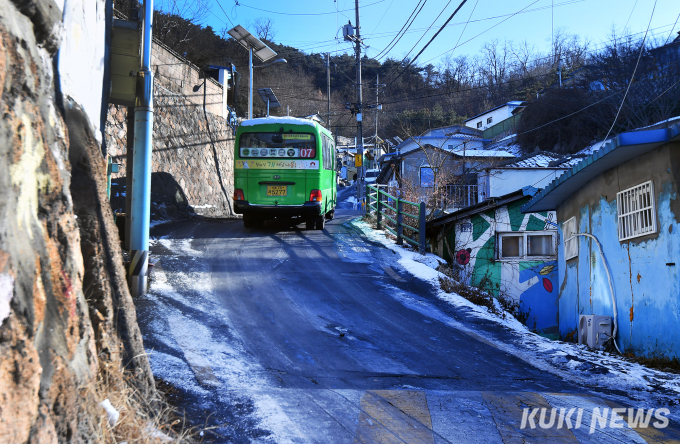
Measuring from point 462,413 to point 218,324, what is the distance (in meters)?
3.68

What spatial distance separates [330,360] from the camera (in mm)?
6215

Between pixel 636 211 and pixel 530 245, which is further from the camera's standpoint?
pixel 530 245

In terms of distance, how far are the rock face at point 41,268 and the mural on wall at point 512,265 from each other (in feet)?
44.7

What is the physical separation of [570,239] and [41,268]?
11202mm

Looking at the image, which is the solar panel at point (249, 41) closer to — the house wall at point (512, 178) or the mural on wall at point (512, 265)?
the house wall at point (512, 178)

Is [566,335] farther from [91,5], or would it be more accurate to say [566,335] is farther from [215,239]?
[91,5]

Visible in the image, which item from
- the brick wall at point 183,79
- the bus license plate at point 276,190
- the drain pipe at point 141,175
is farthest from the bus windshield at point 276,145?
the brick wall at point 183,79

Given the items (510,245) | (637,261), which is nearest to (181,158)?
(510,245)

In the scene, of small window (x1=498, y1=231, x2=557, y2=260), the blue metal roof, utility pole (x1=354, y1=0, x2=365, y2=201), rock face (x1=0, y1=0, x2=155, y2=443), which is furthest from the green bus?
utility pole (x1=354, y1=0, x2=365, y2=201)

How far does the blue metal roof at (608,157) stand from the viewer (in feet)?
22.8

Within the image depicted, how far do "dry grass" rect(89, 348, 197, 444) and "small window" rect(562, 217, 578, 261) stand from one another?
967cm

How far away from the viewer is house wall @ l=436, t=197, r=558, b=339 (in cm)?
1619

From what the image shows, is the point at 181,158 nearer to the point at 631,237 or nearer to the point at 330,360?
the point at 330,360

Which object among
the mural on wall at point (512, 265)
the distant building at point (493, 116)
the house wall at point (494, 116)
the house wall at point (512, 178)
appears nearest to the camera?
the mural on wall at point (512, 265)
